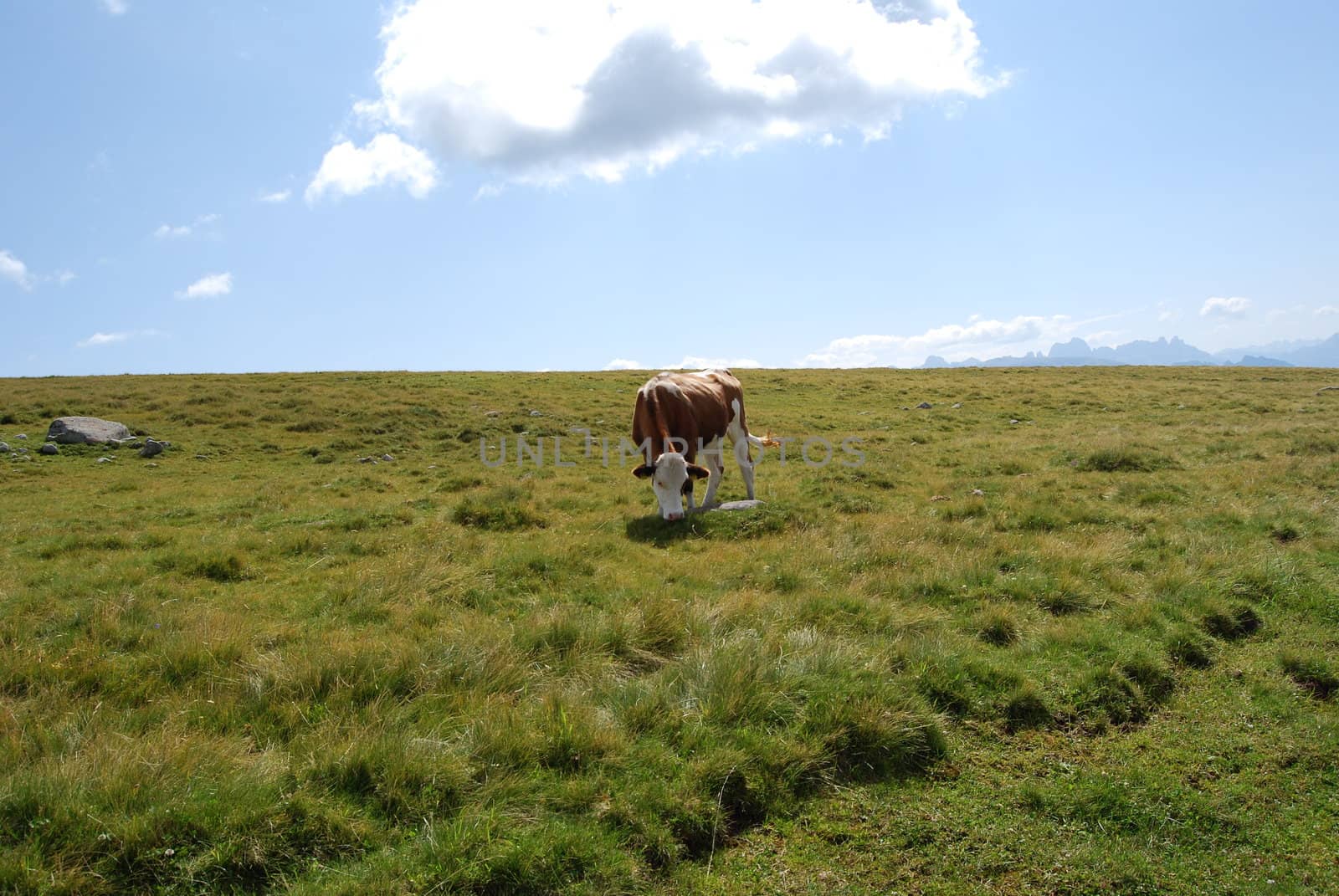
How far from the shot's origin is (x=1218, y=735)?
16.4 feet

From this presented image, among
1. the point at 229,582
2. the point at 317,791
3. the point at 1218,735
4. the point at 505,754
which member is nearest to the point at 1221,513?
the point at 1218,735

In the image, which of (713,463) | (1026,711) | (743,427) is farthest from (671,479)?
(1026,711)

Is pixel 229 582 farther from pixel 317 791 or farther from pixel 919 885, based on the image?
pixel 919 885

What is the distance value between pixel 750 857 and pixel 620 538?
646 cm

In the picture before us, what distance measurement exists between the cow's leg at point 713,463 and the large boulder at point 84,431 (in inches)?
677

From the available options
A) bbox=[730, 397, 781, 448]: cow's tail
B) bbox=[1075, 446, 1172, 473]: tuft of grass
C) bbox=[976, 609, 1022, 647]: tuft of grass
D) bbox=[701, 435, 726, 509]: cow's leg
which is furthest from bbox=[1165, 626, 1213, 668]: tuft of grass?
bbox=[1075, 446, 1172, 473]: tuft of grass

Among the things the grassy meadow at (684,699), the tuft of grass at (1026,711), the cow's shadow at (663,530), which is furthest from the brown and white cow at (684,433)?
the tuft of grass at (1026,711)

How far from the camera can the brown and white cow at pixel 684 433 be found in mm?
11008

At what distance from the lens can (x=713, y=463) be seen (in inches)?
529

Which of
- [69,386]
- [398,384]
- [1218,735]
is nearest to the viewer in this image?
[1218,735]

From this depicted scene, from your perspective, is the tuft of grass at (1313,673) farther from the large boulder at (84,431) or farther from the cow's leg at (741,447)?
the large boulder at (84,431)

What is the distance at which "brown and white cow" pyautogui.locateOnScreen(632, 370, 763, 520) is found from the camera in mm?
11008

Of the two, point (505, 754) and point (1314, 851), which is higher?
A: point (505, 754)

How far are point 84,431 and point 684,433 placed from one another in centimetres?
1779
